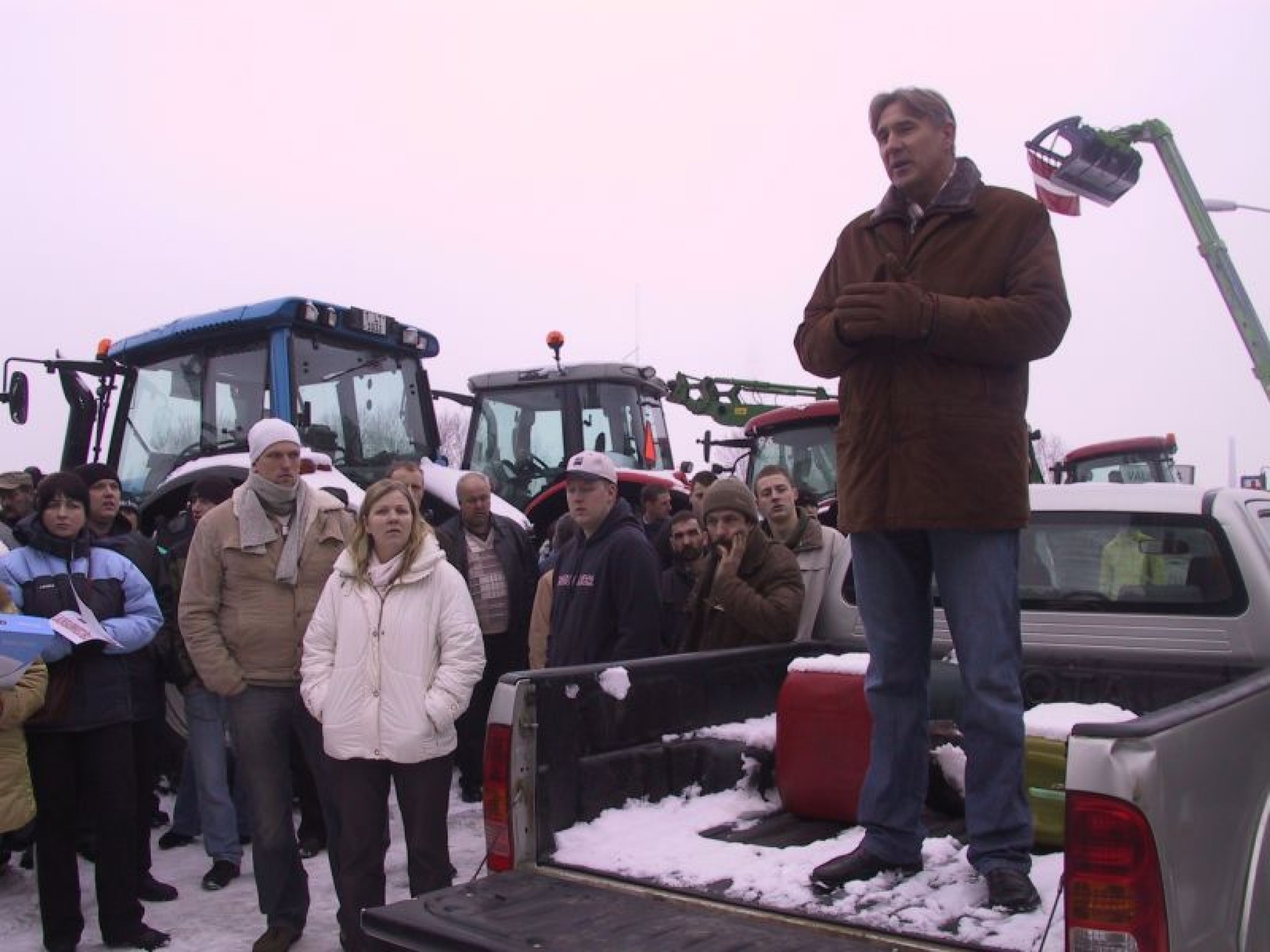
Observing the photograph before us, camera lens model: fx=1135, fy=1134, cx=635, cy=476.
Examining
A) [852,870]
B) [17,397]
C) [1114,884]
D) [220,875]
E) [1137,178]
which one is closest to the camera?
[1114,884]

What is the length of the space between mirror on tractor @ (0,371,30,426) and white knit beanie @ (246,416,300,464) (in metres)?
4.20

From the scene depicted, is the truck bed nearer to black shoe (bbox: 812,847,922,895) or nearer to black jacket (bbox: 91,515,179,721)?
black shoe (bbox: 812,847,922,895)

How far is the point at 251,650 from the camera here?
4.29 meters

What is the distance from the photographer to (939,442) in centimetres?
270

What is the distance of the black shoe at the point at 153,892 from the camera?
4.93m

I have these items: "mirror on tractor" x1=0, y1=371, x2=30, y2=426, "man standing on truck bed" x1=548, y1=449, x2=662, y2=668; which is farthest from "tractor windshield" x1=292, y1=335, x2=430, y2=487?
"man standing on truck bed" x1=548, y1=449, x2=662, y2=668

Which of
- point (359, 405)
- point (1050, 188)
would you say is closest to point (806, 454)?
point (1050, 188)

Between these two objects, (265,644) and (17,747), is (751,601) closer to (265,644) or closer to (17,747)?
(265,644)

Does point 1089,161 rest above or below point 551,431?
above

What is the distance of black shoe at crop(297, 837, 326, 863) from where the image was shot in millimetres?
5590

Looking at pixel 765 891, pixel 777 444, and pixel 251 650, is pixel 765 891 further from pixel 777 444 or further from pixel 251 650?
pixel 777 444

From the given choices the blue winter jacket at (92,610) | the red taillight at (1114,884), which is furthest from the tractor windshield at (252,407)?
the red taillight at (1114,884)

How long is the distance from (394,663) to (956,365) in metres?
2.19

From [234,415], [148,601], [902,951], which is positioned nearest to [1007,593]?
[902,951]
